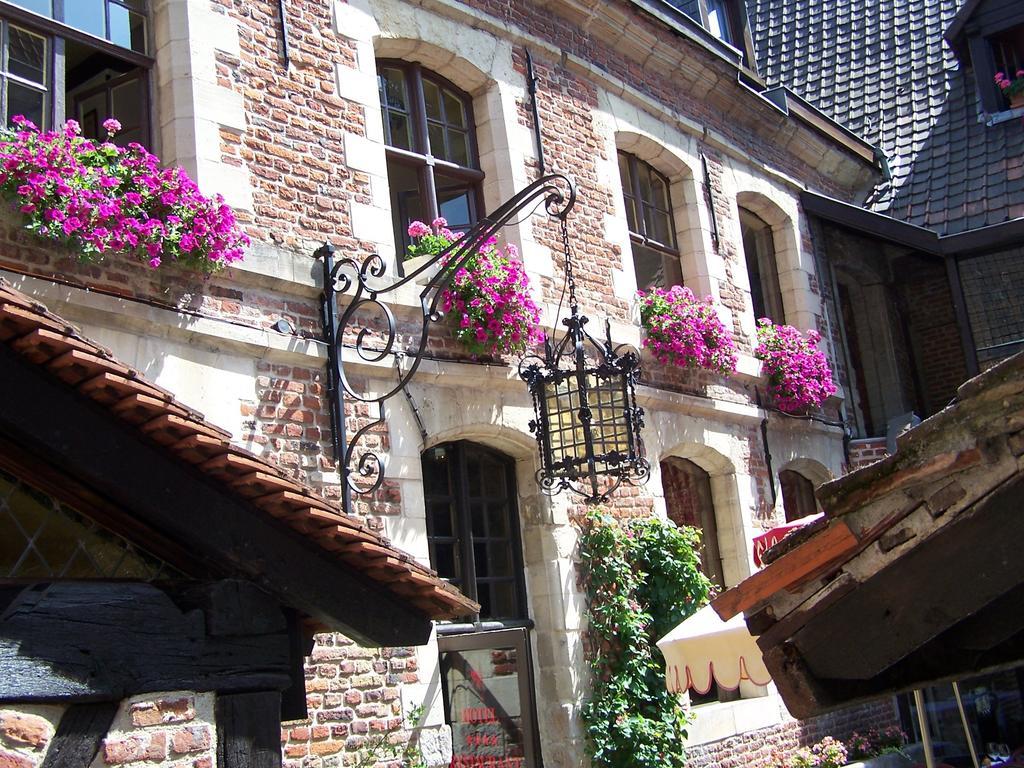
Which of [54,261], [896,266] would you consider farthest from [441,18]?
[896,266]

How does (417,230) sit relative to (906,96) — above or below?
below

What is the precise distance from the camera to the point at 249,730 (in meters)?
3.57

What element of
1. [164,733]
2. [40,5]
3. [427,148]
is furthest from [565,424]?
[164,733]

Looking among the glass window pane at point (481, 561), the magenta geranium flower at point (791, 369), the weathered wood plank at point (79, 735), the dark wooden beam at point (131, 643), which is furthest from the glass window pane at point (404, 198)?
the weathered wood plank at point (79, 735)

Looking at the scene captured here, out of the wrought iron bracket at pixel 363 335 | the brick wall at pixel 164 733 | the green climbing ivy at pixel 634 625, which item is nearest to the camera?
the brick wall at pixel 164 733

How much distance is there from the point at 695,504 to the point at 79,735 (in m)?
8.11

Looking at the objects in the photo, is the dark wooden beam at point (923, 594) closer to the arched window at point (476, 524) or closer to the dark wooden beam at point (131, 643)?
the dark wooden beam at point (131, 643)

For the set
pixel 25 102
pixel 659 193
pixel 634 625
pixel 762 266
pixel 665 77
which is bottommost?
pixel 634 625

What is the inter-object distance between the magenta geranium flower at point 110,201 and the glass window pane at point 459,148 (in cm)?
285

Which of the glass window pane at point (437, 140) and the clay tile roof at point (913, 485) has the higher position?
the glass window pane at point (437, 140)

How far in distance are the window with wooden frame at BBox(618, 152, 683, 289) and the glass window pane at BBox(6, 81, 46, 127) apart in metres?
5.47

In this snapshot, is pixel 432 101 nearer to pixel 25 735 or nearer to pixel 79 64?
pixel 79 64

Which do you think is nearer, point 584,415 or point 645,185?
point 584,415

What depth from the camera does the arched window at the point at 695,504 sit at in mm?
10609
